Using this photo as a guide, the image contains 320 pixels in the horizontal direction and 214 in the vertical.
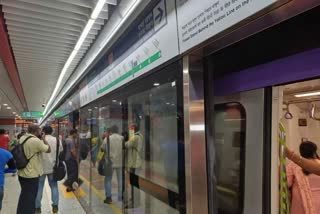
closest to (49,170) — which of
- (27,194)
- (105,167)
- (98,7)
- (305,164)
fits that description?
(27,194)

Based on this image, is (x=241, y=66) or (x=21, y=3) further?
(x=21, y=3)

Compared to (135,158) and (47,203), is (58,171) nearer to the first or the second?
(47,203)

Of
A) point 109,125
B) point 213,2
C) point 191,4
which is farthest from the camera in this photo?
point 109,125

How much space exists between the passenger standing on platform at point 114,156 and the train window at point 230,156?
1.91m

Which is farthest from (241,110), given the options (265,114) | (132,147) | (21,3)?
(21,3)

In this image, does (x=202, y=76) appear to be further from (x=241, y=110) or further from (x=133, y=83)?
(x=133, y=83)

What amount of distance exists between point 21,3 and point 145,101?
1572 millimetres

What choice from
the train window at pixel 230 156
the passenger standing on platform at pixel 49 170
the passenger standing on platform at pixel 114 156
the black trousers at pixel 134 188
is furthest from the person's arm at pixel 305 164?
the passenger standing on platform at pixel 49 170

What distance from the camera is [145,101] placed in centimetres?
294

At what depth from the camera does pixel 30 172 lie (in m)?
4.13

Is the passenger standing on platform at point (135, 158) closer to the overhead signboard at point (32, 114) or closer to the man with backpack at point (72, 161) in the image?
the man with backpack at point (72, 161)

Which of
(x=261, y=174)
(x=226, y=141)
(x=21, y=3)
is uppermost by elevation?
(x=21, y=3)

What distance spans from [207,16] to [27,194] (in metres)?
3.97

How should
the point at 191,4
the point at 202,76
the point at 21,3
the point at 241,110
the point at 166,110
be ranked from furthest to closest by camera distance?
the point at 21,3 → the point at 166,110 → the point at 241,110 → the point at 202,76 → the point at 191,4
